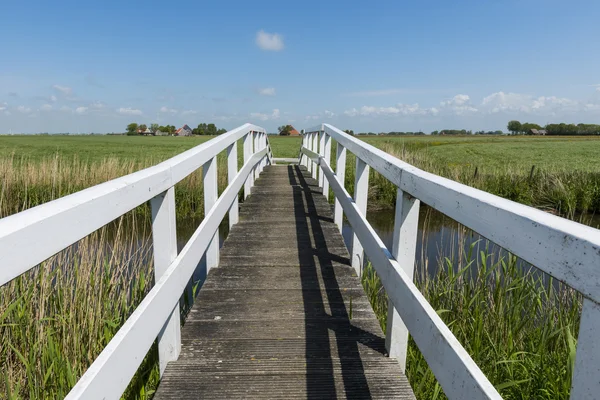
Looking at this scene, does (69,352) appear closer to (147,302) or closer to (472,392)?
(147,302)

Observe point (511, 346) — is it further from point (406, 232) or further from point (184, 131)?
point (184, 131)

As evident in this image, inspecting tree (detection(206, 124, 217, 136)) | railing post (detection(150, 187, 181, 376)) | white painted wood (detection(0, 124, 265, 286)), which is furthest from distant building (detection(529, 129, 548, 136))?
white painted wood (detection(0, 124, 265, 286))

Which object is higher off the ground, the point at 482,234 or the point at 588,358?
the point at 482,234

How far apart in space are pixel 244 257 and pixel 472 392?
322 centimetres

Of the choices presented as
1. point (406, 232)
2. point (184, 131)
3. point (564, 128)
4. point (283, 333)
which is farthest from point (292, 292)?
point (184, 131)

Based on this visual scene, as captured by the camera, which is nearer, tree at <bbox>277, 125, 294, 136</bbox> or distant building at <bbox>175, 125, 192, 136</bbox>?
tree at <bbox>277, 125, 294, 136</bbox>

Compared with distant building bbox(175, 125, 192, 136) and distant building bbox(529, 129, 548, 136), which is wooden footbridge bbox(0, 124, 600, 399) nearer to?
distant building bbox(529, 129, 548, 136)

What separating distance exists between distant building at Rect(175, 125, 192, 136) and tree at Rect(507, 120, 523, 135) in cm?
10646

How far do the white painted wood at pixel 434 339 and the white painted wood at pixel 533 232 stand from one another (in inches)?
17.0

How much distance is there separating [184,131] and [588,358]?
478ft

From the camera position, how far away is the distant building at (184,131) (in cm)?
13802

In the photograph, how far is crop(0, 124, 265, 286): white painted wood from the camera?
3.03ft

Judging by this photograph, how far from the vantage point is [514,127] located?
138500mm

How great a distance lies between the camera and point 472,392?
1292mm
